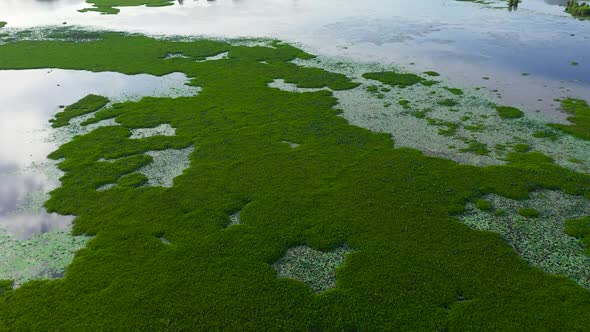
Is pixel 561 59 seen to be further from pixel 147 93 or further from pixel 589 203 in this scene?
pixel 147 93

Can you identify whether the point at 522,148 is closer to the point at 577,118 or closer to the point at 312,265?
the point at 577,118

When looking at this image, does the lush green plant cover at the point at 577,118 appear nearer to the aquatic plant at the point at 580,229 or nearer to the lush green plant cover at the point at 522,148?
the lush green plant cover at the point at 522,148

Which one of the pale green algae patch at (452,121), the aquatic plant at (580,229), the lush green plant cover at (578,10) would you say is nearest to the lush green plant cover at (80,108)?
the pale green algae patch at (452,121)

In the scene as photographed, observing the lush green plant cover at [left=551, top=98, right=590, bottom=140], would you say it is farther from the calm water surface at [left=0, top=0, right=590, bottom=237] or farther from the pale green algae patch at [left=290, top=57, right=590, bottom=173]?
the calm water surface at [left=0, top=0, right=590, bottom=237]

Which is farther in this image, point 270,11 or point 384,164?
point 270,11

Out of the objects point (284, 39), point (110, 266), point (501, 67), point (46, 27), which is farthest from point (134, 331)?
point (46, 27)

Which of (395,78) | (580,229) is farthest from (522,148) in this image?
(395,78)

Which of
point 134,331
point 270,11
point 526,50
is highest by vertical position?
point 270,11
